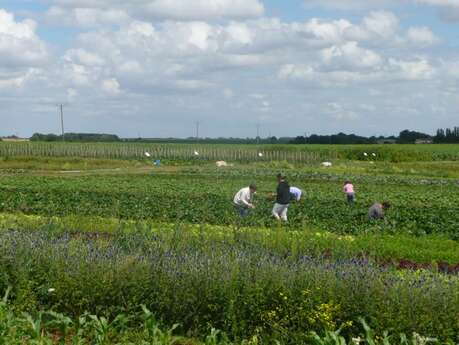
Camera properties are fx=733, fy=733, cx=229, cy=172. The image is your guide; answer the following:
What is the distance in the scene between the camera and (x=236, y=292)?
962cm

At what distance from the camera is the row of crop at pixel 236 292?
365 inches

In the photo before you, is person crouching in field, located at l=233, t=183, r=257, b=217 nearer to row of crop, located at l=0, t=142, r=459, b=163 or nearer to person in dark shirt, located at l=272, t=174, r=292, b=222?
person in dark shirt, located at l=272, t=174, r=292, b=222

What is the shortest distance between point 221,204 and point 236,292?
56.6ft

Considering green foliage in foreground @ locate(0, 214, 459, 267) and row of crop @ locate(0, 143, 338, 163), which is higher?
green foliage in foreground @ locate(0, 214, 459, 267)

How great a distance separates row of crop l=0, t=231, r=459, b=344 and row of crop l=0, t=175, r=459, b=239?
975 centimetres

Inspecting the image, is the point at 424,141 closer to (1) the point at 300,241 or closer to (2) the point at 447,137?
(2) the point at 447,137

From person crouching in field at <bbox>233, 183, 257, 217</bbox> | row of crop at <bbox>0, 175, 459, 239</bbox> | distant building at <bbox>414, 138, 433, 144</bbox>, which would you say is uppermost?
person crouching in field at <bbox>233, 183, 257, 217</bbox>

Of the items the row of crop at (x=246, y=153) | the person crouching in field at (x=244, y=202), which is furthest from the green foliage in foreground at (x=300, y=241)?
the row of crop at (x=246, y=153)

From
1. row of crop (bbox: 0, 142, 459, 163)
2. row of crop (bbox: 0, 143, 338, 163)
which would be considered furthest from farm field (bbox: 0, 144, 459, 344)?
row of crop (bbox: 0, 143, 338, 163)

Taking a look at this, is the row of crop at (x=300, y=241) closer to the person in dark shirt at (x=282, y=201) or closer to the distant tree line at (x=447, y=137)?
the person in dark shirt at (x=282, y=201)

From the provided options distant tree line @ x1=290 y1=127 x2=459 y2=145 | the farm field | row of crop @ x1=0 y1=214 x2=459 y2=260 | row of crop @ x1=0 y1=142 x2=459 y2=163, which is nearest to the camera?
the farm field

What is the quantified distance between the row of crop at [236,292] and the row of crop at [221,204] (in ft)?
32.0

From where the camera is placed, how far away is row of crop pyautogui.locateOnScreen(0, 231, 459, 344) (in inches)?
365

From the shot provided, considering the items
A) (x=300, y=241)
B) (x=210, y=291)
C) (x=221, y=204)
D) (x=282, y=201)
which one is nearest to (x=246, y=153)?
(x=221, y=204)
